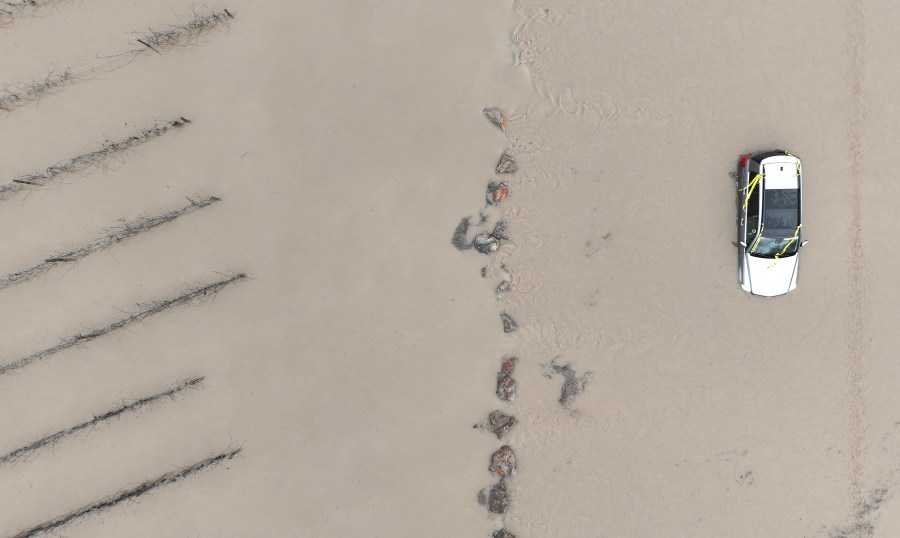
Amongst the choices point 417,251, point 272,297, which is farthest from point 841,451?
point 272,297

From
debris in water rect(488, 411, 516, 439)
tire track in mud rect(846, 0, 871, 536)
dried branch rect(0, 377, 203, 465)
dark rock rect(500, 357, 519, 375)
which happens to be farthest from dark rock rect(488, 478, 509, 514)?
tire track in mud rect(846, 0, 871, 536)

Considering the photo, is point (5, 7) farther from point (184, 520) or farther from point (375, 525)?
point (375, 525)

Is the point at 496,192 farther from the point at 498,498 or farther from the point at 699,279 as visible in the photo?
the point at 498,498

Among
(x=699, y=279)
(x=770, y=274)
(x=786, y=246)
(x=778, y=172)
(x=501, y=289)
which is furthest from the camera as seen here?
(x=699, y=279)

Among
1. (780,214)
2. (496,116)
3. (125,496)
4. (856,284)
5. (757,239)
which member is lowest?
(125,496)

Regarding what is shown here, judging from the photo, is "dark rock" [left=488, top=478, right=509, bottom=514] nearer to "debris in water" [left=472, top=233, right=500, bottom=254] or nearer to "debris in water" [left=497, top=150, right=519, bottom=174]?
"debris in water" [left=472, top=233, right=500, bottom=254]

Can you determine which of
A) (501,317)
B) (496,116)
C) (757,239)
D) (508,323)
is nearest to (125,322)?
(501,317)
